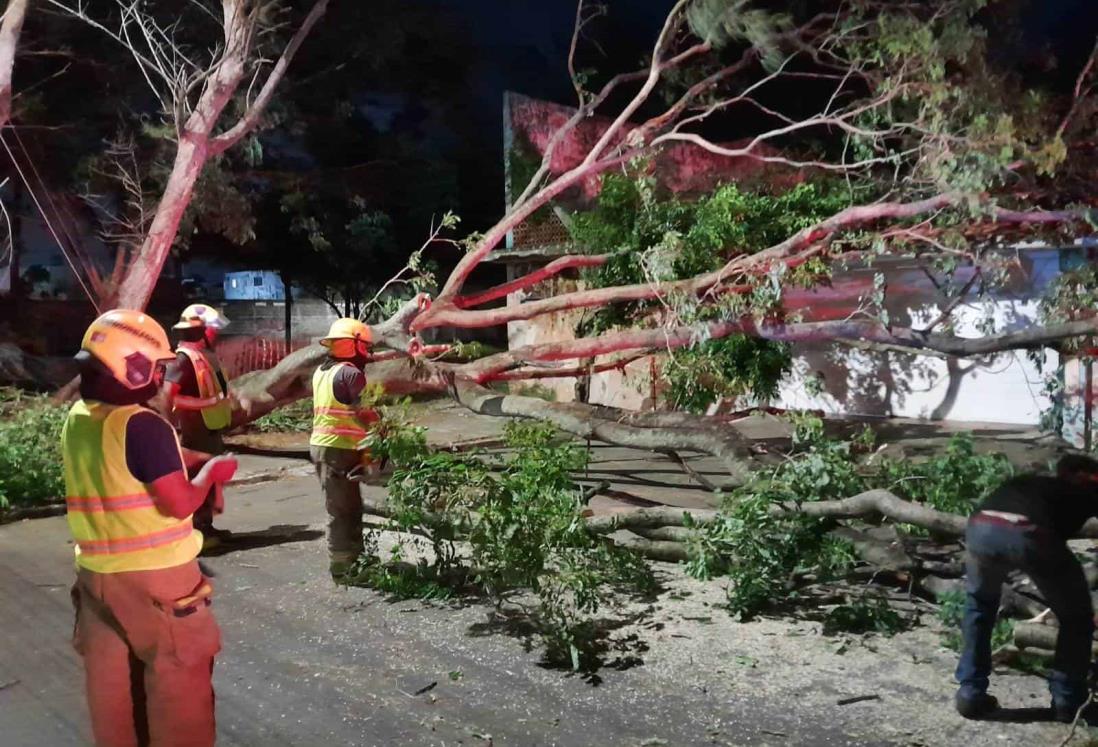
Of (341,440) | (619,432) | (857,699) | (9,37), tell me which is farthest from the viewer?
(9,37)

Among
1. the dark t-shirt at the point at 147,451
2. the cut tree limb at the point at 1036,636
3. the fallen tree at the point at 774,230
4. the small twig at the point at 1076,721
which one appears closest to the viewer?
the dark t-shirt at the point at 147,451

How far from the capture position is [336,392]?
5602 mm

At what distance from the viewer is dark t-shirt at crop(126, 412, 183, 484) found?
2859mm

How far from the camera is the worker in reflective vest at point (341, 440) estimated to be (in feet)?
18.6

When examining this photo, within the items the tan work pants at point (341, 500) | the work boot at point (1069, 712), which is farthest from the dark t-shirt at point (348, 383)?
the work boot at point (1069, 712)

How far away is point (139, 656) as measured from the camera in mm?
2895

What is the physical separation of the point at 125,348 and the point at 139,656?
3.03ft

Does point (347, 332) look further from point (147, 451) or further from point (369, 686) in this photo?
point (147, 451)

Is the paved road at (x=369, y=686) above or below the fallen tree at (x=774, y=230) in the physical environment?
below

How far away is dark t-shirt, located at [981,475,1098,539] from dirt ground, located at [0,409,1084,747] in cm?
80

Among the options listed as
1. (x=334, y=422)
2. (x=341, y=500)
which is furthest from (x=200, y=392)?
(x=341, y=500)

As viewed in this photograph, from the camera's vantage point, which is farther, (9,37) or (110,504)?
(9,37)

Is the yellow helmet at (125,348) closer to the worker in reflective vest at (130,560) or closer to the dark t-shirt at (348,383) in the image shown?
the worker in reflective vest at (130,560)

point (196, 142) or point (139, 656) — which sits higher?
point (196, 142)
